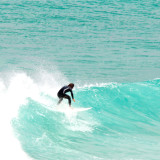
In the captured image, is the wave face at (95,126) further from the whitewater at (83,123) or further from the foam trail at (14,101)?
the foam trail at (14,101)

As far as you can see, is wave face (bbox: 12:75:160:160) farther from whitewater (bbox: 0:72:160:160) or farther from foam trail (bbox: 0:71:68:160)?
foam trail (bbox: 0:71:68:160)

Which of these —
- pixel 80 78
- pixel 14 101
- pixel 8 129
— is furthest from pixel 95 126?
pixel 80 78

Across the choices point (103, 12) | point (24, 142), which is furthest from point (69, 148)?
point (103, 12)

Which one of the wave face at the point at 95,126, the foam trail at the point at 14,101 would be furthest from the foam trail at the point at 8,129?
the wave face at the point at 95,126

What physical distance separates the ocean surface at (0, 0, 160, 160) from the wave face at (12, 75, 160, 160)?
1.3 inches

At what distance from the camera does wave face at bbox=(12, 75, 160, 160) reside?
1329 centimetres

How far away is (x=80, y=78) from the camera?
25531 mm

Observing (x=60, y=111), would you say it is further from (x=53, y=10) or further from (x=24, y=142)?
(x=53, y=10)

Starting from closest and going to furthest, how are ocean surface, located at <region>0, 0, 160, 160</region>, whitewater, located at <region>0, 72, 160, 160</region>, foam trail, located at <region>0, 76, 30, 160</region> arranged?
foam trail, located at <region>0, 76, 30, 160</region> → whitewater, located at <region>0, 72, 160, 160</region> → ocean surface, located at <region>0, 0, 160, 160</region>

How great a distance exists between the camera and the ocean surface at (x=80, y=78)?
1393 centimetres

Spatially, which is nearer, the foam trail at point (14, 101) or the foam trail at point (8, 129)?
the foam trail at point (8, 129)

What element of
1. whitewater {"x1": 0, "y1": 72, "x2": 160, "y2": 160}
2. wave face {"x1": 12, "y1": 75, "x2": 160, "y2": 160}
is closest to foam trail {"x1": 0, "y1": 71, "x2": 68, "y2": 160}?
whitewater {"x1": 0, "y1": 72, "x2": 160, "y2": 160}

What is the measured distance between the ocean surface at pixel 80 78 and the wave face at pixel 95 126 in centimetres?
3

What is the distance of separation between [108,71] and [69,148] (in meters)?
14.3
